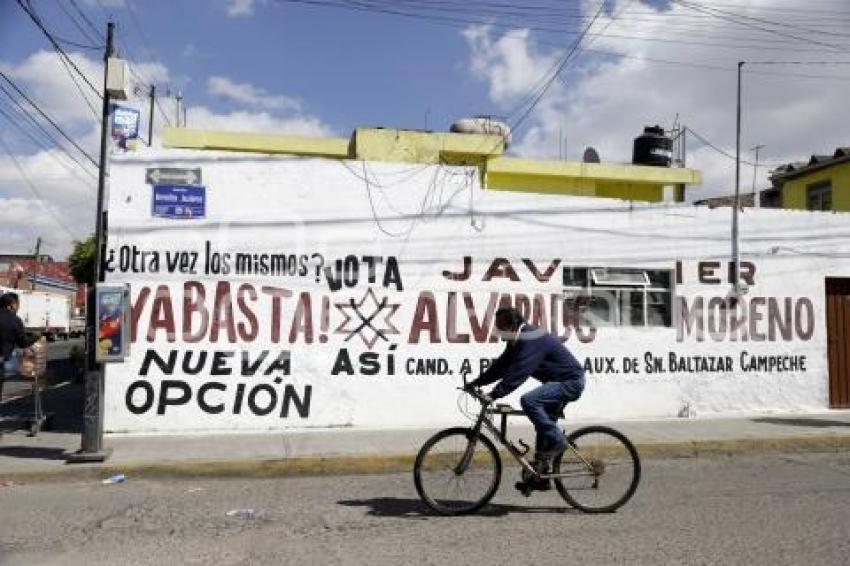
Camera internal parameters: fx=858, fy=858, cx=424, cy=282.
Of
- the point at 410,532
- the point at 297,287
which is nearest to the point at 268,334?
the point at 297,287

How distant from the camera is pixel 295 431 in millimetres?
11227

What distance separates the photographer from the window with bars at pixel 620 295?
41.4 feet

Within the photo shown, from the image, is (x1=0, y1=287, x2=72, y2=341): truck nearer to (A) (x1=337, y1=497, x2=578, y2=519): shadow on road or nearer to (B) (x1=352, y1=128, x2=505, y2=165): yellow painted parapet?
(B) (x1=352, y1=128, x2=505, y2=165): yellow painted parapet

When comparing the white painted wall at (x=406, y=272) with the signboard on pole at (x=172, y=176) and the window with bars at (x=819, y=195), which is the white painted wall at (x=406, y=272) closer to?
the signboard on pole at (x=172, y=176)

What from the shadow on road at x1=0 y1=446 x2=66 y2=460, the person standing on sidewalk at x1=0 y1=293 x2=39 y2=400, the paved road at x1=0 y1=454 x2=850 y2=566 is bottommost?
the paved road at x1=0 y1=454 x2=850 y2=566

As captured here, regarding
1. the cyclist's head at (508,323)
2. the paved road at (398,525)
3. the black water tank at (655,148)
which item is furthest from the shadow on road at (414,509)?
the black water tank at (655,148)

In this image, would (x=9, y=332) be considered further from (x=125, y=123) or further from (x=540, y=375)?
(x=540, y=375)

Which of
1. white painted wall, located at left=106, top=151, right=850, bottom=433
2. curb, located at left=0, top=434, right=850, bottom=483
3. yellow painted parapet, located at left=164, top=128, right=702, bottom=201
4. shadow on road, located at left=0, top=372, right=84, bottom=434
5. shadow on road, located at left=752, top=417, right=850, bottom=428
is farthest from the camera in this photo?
yellow painted parapet, located at left=164, top=128, right=702, bottom=201

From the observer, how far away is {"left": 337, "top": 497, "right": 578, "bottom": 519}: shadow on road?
23.4 ft

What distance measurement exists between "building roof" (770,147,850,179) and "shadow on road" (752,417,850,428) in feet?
51.1

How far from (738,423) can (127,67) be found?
9.26 m

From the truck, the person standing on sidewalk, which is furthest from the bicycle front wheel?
the truck

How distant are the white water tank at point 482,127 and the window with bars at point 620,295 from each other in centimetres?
643

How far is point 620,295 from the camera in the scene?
12.9m
